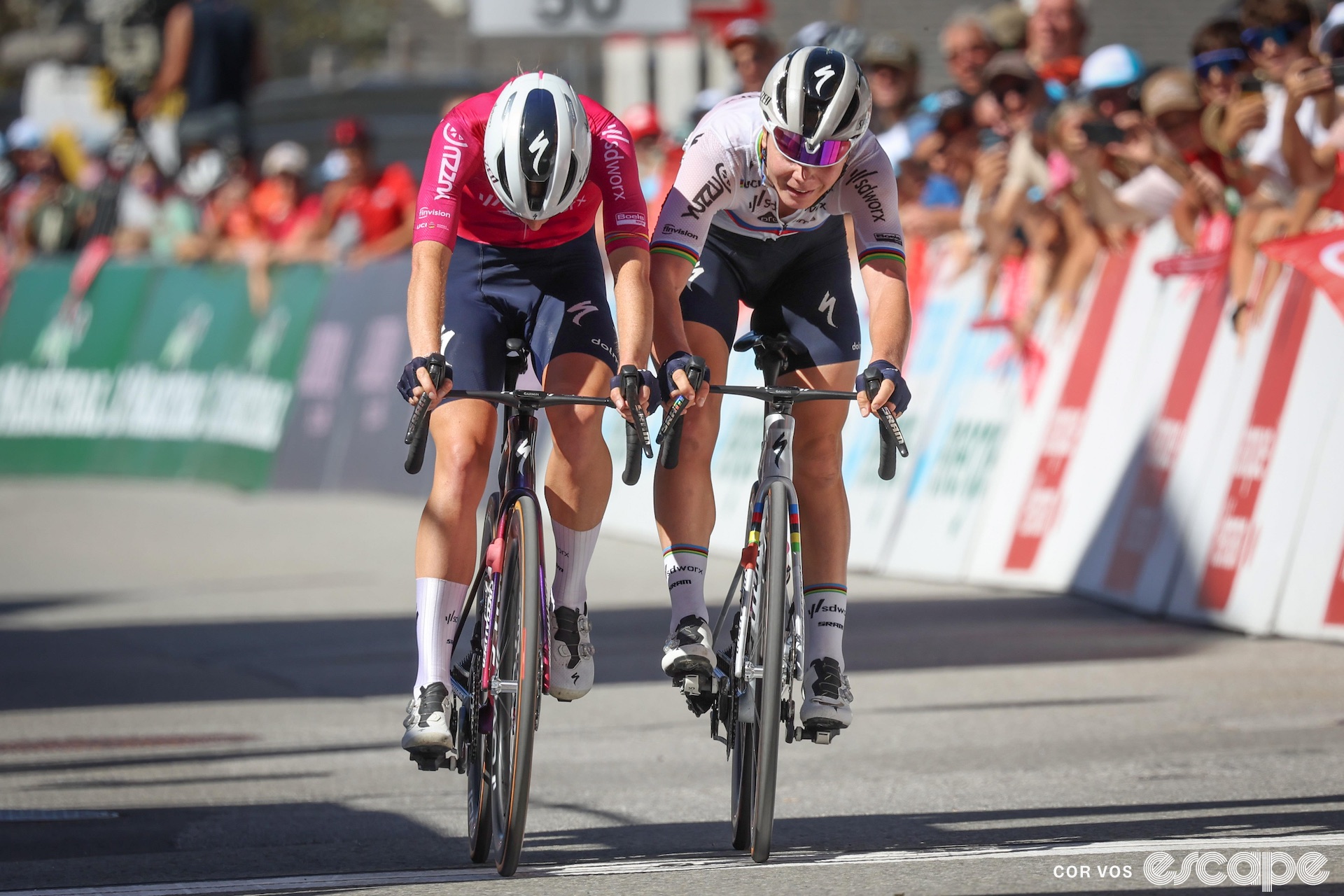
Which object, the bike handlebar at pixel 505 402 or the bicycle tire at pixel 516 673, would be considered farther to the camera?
the bike handlebar at pixel 505 402

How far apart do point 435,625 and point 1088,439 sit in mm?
5749

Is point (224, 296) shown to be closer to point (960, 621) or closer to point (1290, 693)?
point (960, 621)

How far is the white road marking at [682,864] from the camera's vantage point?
5184 mm

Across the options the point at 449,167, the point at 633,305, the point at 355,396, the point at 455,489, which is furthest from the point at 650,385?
the point at 355,396

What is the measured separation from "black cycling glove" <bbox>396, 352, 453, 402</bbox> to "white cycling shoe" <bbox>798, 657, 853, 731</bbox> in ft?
4.35

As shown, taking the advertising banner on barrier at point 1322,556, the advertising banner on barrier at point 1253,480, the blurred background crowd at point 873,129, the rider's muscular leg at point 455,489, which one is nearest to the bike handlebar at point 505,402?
the rider's muscular leg at point 455,489

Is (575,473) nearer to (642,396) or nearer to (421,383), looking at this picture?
(642,396)

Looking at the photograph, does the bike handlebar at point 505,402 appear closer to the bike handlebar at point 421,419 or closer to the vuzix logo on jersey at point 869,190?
the bike handlebar at point 421,419

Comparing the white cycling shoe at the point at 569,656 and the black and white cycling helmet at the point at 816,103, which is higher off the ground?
the black and white cycling helmet at the point at 816,103

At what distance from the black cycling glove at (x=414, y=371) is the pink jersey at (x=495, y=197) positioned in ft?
1.42

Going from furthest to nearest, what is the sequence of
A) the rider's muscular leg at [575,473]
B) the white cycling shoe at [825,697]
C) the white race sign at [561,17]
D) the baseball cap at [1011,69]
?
1. the white race sign at [561,17]
2. the baseball cap at [1011,69]
3. the rider's muscular leg at [575,473]
4. the white cycling shoe at [825,697]

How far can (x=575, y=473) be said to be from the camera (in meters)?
5.78

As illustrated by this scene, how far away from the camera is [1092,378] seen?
10633mm

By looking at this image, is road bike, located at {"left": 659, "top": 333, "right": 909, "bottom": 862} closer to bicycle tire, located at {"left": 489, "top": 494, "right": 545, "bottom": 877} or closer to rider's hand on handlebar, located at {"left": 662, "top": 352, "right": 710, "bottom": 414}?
rider's hand on handlebar, located at {"left": 662, "top": 352, "right": 710, "bottom": 414}
